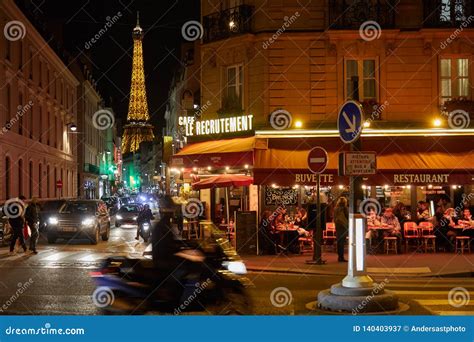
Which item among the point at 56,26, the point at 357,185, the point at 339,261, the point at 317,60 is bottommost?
the point at 339,261

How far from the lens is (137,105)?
132 m

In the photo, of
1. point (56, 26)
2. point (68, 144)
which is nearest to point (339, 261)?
point (68, 144)

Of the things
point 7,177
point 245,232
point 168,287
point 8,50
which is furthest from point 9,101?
point 168,287

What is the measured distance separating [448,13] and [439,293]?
13128mm

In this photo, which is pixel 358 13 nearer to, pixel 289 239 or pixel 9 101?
pixel 289 239

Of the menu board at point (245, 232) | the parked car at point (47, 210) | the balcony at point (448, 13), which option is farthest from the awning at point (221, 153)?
the parked car at point (47, 210)

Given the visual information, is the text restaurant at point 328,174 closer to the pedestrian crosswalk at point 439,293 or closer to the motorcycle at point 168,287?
the pedestrian crosswalk at point 439,293

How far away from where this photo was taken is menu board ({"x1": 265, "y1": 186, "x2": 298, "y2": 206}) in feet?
79.5

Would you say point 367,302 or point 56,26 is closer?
point 367,302

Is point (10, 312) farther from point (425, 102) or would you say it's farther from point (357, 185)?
point (425, 102)

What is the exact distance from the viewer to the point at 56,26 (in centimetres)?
6231

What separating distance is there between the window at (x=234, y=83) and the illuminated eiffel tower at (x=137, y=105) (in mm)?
81589

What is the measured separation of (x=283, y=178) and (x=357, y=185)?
8218 mm

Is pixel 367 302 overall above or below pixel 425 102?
below
